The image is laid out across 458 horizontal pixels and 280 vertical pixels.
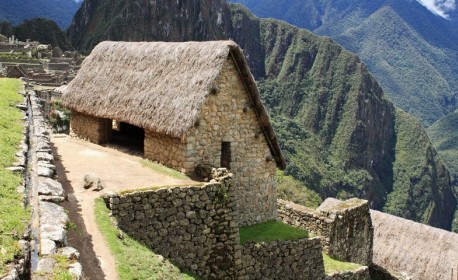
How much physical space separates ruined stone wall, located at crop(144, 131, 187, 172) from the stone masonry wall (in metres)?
1.76

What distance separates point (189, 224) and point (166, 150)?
295cm

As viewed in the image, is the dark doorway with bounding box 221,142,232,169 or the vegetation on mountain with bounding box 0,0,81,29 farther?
the vegetation on mountain with bounding box 0,0,81,29

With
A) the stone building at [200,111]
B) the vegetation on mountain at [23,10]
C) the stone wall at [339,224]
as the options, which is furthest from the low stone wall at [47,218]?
the vegetation on mountain at [23,10]

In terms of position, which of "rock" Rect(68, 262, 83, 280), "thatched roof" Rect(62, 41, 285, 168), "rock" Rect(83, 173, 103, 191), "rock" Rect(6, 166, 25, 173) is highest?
"thatched roof" Rect(62, 41, 285, 168)

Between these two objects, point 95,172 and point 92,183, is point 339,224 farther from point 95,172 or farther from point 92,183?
point 92,183

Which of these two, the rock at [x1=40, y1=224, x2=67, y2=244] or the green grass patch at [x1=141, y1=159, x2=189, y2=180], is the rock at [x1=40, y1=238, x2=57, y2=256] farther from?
the green grass patch at [x1=141, y1=159, x2=189, y2=180]

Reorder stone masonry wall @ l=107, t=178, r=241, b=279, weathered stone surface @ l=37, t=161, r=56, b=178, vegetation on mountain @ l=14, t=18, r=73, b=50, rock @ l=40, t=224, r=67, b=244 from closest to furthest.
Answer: rock @ l=40, t=224, r=67, b=244 → weathered stone surface @ l=37, t=161, r=56, b=178 → stone masonry wall @ l=107, t=178, r=241, b=279 → vegetation on mountain @ l=14, t=18, r=73, b=50

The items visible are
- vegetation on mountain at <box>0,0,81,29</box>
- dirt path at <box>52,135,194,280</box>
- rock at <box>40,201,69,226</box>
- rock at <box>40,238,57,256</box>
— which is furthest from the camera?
vegetation on mountain at <box>0,0,81,29</box>

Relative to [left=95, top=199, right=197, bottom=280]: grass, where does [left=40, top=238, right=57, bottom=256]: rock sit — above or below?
above

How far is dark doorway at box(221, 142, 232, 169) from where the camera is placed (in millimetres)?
11477

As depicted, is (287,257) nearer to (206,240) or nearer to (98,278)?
(206,240)

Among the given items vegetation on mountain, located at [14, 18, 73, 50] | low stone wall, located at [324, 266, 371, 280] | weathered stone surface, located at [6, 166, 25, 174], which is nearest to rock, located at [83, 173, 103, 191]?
weathered stone surface, located at [6, 166, 25, 174]

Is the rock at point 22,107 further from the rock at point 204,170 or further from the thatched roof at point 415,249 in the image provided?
the thatched roof at point 415,249

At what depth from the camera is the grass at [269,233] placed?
10690mm
